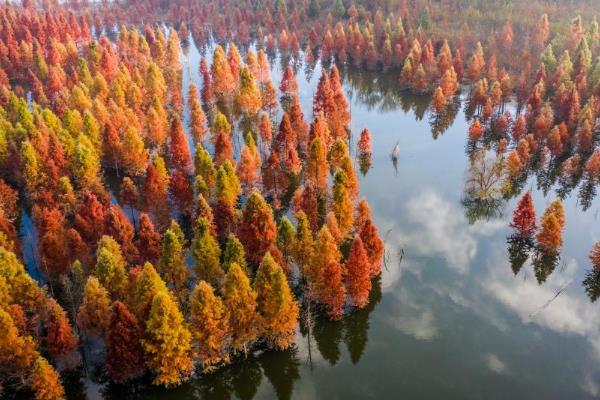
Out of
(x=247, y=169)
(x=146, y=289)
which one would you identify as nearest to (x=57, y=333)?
(x=146, y=289)

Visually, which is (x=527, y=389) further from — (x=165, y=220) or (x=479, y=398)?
(x=165, y=220)

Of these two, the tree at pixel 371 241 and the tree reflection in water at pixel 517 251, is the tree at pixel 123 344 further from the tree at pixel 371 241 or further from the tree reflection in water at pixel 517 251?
the tree reflection in water at pixel 517 251

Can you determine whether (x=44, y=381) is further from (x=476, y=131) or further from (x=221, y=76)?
(x=221, y=76)

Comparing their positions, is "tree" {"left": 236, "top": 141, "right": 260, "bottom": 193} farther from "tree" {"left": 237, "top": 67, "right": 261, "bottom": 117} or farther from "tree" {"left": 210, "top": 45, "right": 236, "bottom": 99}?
"tree" {"left": 210, "top": 45, "right": 236, "bottom": 99}

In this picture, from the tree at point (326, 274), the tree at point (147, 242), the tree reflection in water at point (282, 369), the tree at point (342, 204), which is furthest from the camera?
the tree at point (342, 204)

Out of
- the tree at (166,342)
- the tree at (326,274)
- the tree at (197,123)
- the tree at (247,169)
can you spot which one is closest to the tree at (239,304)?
the tree at (166,342)

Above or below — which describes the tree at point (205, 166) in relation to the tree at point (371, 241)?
above

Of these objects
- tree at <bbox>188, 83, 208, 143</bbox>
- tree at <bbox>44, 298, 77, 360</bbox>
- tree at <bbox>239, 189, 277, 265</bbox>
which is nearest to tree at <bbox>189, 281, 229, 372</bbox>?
tree at <bbox>44, 298, 77, 360</bbox>
